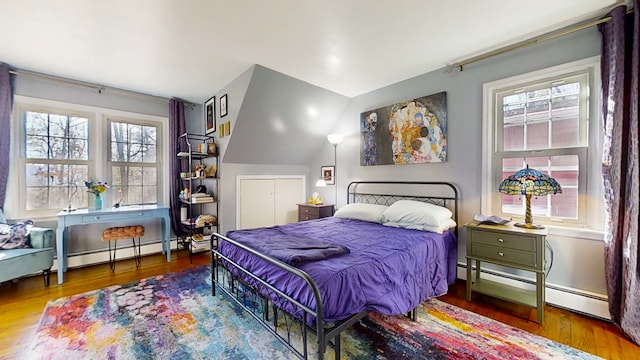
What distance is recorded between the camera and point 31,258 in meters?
2.80

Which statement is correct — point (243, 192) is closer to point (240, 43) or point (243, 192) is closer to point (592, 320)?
point (240, 43)

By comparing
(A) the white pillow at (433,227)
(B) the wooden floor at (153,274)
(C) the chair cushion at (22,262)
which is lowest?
(B) the wooden floor at (153,274)

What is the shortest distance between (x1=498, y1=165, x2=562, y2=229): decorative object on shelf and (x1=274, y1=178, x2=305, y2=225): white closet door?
10.7 ft

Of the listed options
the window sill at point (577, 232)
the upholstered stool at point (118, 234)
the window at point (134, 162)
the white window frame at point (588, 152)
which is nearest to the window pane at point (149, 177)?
the window at point (134, 162)

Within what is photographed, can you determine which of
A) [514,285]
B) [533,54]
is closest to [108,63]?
[533,54]

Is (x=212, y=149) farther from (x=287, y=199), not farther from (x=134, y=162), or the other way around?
(x=287, y=199)

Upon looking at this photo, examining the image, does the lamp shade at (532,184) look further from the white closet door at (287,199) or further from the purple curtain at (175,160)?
the purple curtain at (175,160)

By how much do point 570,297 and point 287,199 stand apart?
381 centimetres

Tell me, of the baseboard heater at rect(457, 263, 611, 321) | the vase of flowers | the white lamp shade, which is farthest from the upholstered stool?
the baseboard heater at rect(457, 263, 611, 321)

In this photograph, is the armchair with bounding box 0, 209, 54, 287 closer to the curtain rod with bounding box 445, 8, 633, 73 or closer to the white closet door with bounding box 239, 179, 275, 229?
the white closet door with bounding box 239, 179, 275, 229

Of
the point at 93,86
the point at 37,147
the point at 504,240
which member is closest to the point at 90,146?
the point at 37,147

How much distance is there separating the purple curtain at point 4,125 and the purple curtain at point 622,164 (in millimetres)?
6012

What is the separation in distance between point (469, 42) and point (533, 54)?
629mm

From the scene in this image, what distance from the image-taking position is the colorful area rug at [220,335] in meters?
1.78
